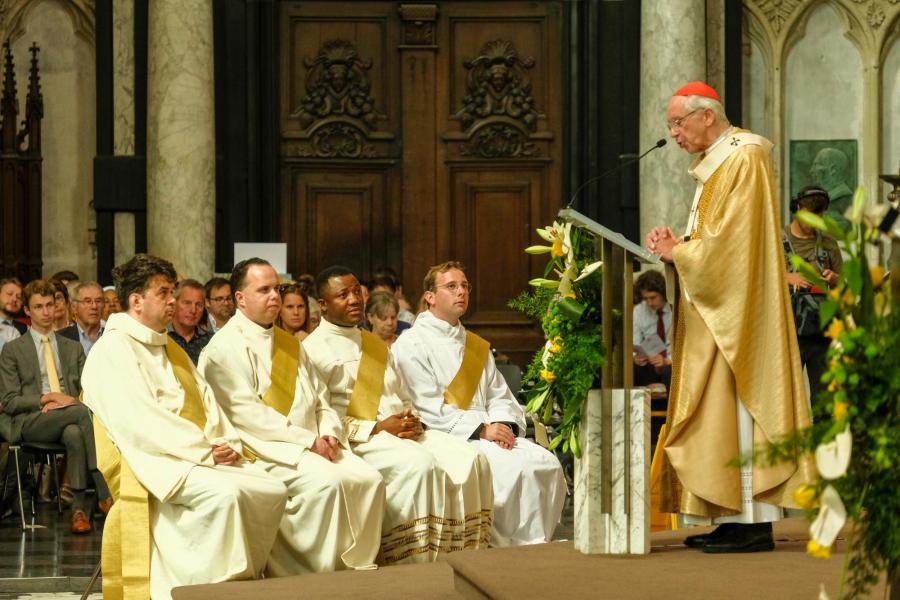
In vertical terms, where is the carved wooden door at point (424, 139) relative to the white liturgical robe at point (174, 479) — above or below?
above

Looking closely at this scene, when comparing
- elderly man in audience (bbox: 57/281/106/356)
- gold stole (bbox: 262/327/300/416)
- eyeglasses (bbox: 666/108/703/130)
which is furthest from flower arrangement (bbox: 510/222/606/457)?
elderly man in audience (bbox: 57/281/106/356)

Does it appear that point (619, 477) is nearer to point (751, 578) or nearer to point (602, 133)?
point (751, 578)

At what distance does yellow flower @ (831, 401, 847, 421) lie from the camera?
2.88 m

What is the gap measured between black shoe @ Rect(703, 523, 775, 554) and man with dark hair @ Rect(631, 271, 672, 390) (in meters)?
4.18

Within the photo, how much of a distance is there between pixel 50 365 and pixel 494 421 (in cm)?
308

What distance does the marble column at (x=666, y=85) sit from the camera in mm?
10594

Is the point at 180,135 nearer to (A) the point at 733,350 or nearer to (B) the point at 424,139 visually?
(B) the point at 424,139

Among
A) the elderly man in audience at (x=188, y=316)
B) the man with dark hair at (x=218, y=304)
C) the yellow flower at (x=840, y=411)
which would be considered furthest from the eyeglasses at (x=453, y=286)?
the yellow flower at (x=840, y=411)

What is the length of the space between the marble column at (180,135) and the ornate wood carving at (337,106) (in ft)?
3.24

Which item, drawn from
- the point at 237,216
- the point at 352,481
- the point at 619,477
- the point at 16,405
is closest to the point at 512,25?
the point at 237,216

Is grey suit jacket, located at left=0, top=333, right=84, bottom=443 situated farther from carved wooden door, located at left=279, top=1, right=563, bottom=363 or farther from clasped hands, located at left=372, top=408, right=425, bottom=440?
carved wooden door, located at left=279, top=1, right=563, bottom=363

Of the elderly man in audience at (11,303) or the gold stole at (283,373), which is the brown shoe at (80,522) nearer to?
the elderly man in audience at (11,303)

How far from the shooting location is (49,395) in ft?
28.1

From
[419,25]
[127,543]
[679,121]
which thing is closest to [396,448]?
[127,543]
